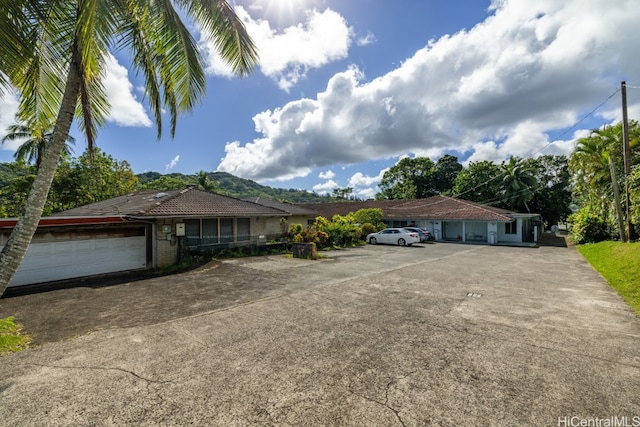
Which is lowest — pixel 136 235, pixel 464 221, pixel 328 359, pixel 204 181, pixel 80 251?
pixel 328 359

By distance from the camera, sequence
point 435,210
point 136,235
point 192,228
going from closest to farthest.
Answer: point 136,235, point 192,228, point 435,210

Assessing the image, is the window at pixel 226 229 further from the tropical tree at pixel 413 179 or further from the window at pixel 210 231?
the tropical tree at pixel 413 179

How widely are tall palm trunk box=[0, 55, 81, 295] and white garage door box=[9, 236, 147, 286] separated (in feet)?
20.0

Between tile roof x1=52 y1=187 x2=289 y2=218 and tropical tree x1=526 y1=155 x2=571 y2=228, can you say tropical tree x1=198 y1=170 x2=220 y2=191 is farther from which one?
tropical tree x1=526 y1=155 x2=571 y2=228

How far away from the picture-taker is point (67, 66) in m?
6.00

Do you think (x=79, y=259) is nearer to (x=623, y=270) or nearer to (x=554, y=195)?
(x=623, y=270)

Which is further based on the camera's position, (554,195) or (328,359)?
(554,195)

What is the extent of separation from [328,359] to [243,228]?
44.4ft

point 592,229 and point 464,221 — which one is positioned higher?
point 464,221

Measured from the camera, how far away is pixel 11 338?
16.7 feet

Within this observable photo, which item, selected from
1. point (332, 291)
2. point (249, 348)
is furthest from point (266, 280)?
point (249, 348)

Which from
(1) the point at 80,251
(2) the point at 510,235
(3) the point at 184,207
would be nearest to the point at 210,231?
(3) the point at 184,207

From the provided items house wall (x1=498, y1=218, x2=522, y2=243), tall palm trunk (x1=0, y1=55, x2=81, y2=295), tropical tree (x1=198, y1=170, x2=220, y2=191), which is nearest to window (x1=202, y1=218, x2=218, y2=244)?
tall palm trunk (x1=0, y1=55, x2=81, y2=295)

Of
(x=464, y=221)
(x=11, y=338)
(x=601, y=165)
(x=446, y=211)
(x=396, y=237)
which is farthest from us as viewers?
(x=446, y=211)
